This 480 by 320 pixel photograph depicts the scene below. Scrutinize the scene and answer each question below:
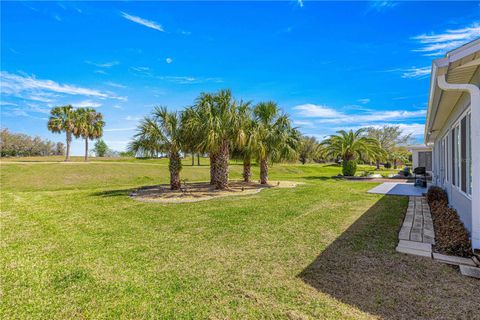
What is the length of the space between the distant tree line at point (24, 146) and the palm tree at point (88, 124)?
3579 cm

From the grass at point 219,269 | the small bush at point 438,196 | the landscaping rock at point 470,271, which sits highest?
the small bush at point 438,196

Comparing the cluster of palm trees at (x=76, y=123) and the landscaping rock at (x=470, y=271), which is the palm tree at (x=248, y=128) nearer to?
the landscaping rock at (x=470, y=271)

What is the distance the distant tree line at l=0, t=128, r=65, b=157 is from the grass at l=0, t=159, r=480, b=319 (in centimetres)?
6922

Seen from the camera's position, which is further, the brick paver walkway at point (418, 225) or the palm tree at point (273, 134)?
the palm tree at point (273, 134)

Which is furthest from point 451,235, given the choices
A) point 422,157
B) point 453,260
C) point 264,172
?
point 422,157

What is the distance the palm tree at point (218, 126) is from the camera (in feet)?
37.7

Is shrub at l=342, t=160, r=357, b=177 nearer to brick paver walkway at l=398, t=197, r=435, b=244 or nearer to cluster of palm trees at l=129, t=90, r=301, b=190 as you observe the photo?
cluster of palm trees at l=129, t=90, r=301, b=190

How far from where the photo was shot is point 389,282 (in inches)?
126

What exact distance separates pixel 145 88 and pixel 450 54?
19.3 metres

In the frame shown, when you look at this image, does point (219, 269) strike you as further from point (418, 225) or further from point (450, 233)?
point (418, 225)

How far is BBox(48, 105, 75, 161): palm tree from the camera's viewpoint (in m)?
34.5

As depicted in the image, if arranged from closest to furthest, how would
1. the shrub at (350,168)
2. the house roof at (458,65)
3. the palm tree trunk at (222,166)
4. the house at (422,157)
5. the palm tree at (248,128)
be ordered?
1. the house roof at (458,65)
2. the palm tree trunk at (222,166)
3. the palm tree at (248,128)
4. the shrub at (350,168)
5. the house at (422,157)

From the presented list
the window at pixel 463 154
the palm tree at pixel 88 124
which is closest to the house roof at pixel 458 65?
the window at pixel 463 154

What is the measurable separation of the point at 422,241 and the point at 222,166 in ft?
30.5
